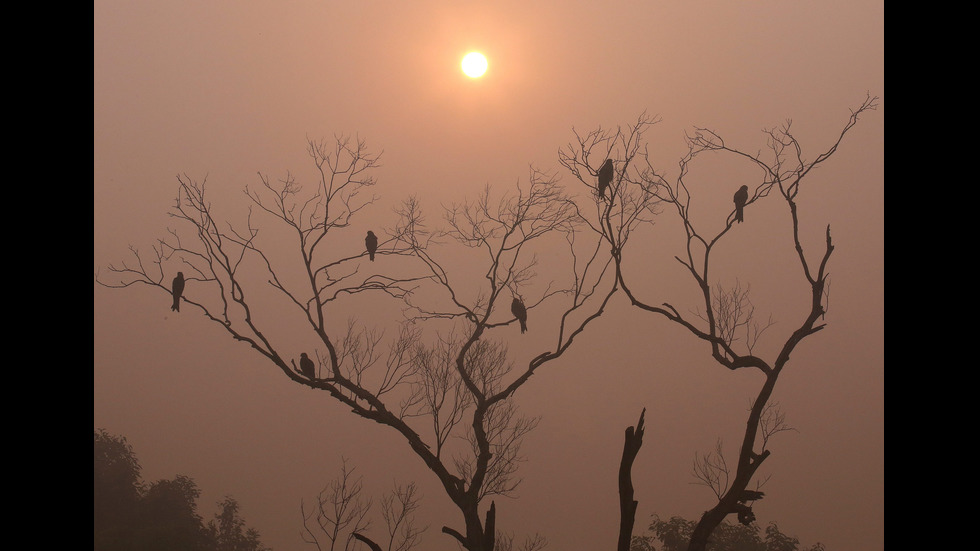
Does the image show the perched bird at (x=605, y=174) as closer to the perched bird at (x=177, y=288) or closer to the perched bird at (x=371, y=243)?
the perched bird at (x=371, y=243)

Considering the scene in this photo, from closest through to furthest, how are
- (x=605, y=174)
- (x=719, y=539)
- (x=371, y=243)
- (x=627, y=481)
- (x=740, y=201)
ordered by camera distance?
(x=627, y=481), (x=605, y=174), (x=740, y=201), (x=371, y=243), (x=719, y=539)

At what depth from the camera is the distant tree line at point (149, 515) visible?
14258mm

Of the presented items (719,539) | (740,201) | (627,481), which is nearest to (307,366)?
(627,481)

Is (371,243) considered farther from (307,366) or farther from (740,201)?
(740,201)

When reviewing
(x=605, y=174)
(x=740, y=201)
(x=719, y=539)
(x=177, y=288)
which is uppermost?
(x=605, y=174)

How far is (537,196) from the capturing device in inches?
341

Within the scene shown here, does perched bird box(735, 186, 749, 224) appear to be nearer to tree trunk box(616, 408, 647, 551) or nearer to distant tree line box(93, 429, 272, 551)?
tree trunk box(616, 408, 647, 551)

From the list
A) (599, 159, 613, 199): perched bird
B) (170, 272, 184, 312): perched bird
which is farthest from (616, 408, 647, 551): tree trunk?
(170, 272, 184, 312): perched bird

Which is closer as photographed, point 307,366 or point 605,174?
point 605,174

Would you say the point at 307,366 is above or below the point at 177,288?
below

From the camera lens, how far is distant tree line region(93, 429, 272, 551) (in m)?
14.3

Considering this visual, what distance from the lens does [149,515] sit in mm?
16172
